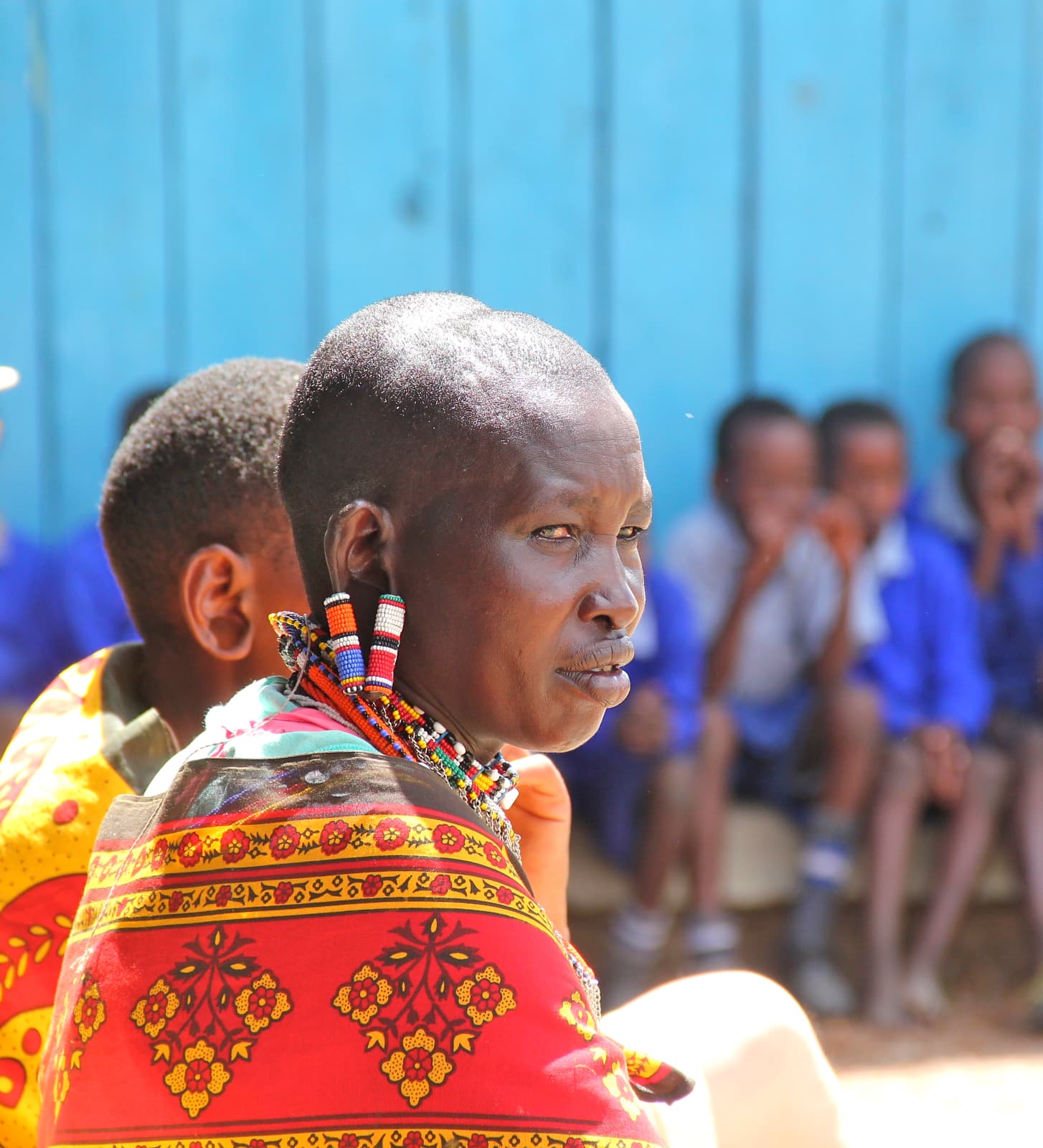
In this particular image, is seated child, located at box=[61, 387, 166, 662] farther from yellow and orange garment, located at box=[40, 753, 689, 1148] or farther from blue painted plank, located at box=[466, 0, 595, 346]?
yellow and orange garment, located at box=[40, 753, 689, 1148]

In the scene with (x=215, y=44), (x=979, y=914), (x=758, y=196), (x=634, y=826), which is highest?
(x=215, y=44)

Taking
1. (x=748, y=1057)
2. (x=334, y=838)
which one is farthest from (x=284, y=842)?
(x=748, y=1057)

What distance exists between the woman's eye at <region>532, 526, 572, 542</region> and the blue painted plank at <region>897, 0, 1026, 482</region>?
11.6 ft

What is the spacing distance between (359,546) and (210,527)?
0.60 meters

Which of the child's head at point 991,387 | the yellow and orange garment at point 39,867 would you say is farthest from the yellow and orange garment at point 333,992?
the child's head at point 991,387

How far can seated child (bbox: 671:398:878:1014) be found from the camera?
4227 millimetres

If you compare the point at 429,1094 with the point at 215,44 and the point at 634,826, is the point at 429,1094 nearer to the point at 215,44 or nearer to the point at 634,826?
the point at 634,826

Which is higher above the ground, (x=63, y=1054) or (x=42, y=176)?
(x=42, y=176)

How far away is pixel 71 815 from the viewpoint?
175cm

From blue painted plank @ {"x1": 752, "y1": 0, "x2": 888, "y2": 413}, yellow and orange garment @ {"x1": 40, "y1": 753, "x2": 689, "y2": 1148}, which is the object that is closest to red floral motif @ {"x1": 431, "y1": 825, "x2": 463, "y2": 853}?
yellow and orange garment @ {"x1": 40, "y1": 753, "x2": 689, "y2": 1148}

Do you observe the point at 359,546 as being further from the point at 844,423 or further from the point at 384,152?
the point at 844,423

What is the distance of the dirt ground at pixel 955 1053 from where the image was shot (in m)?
3.46

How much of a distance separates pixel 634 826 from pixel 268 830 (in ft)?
9.52

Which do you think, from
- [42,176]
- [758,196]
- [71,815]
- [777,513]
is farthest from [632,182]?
[71,815]
